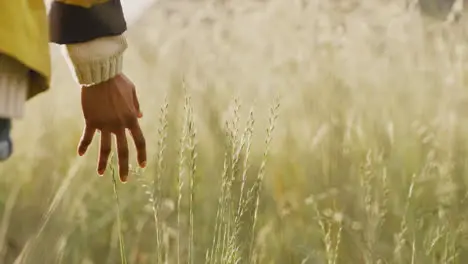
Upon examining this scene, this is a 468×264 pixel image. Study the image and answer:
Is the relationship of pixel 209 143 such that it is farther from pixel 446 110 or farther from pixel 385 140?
pixel 446 110

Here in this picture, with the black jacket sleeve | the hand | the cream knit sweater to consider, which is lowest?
the hand

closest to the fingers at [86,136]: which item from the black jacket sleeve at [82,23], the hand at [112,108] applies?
the hand at [112,108]

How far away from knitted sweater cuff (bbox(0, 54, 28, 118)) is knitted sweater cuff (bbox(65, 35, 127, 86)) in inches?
4.2

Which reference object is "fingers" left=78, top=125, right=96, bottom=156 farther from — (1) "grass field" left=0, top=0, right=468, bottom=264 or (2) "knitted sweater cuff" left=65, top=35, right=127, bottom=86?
(1) "grass field" left=0, top=0, right=468, bottom=264

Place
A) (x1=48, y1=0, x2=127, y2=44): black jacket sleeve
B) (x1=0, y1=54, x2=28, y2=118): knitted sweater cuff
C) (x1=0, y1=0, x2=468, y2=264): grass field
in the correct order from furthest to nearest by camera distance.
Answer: (x1=0, y1=0, x2=468, y2=264): grass field
(x1=48, y1=0, x2=127, y2=44): black jacket sleeve
(x1=0, y1=54, x2=28, y2=118): knitted sweater cuff

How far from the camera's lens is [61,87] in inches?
65.9

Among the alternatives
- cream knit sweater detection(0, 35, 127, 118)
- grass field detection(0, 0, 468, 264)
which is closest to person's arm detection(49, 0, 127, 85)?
cream knit sweater detection(0, 35, 127, 118)

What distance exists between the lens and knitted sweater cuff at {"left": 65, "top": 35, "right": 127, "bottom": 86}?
0.87 meters

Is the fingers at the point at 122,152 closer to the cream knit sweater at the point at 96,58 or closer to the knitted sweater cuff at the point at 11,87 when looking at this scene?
the cream knit sweater at the point at 96,58

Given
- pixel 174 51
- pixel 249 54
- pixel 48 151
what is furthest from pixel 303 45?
pixel 48 151

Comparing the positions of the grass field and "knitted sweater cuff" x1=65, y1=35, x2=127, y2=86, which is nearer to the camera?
"knitted sweater cuff" x1=65, y1=35, x2=127, y2=86

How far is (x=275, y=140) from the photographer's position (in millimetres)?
1570

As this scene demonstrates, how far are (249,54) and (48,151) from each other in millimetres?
411

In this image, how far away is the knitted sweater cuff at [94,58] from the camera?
869mm
